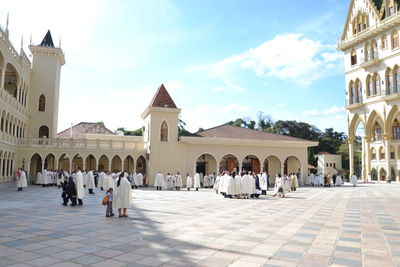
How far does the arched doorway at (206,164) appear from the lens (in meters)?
32.2

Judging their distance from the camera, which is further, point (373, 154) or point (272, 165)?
point (373, 154)

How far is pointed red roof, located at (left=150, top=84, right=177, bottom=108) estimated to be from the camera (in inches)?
1203

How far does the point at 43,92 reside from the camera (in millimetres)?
34625

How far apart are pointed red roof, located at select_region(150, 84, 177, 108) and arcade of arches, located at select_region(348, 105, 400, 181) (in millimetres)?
26980

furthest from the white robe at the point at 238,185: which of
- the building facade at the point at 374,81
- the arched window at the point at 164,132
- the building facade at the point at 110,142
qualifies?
the building facade at the point at 374,81

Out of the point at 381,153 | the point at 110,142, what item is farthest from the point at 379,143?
the point at 110,142

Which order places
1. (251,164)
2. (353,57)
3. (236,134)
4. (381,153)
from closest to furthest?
(236,134) < (251,164) < (381,153) < (353,57)

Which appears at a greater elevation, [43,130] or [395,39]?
[395,39]

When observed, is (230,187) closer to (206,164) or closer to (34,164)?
(206,164)

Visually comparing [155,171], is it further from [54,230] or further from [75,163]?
[54,230]

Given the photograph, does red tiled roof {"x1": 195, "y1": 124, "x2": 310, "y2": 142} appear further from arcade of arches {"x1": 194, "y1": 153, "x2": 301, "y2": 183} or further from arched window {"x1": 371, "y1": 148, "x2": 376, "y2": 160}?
arched window {"x1": 371, "y1": 148, "x2": 376, "y2": 160}

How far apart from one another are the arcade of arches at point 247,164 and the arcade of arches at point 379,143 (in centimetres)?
1326

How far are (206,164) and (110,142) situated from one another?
985 centimetres

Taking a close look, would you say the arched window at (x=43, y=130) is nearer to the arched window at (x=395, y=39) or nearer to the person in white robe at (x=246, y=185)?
the person in white robe at (x=246, y=185)
